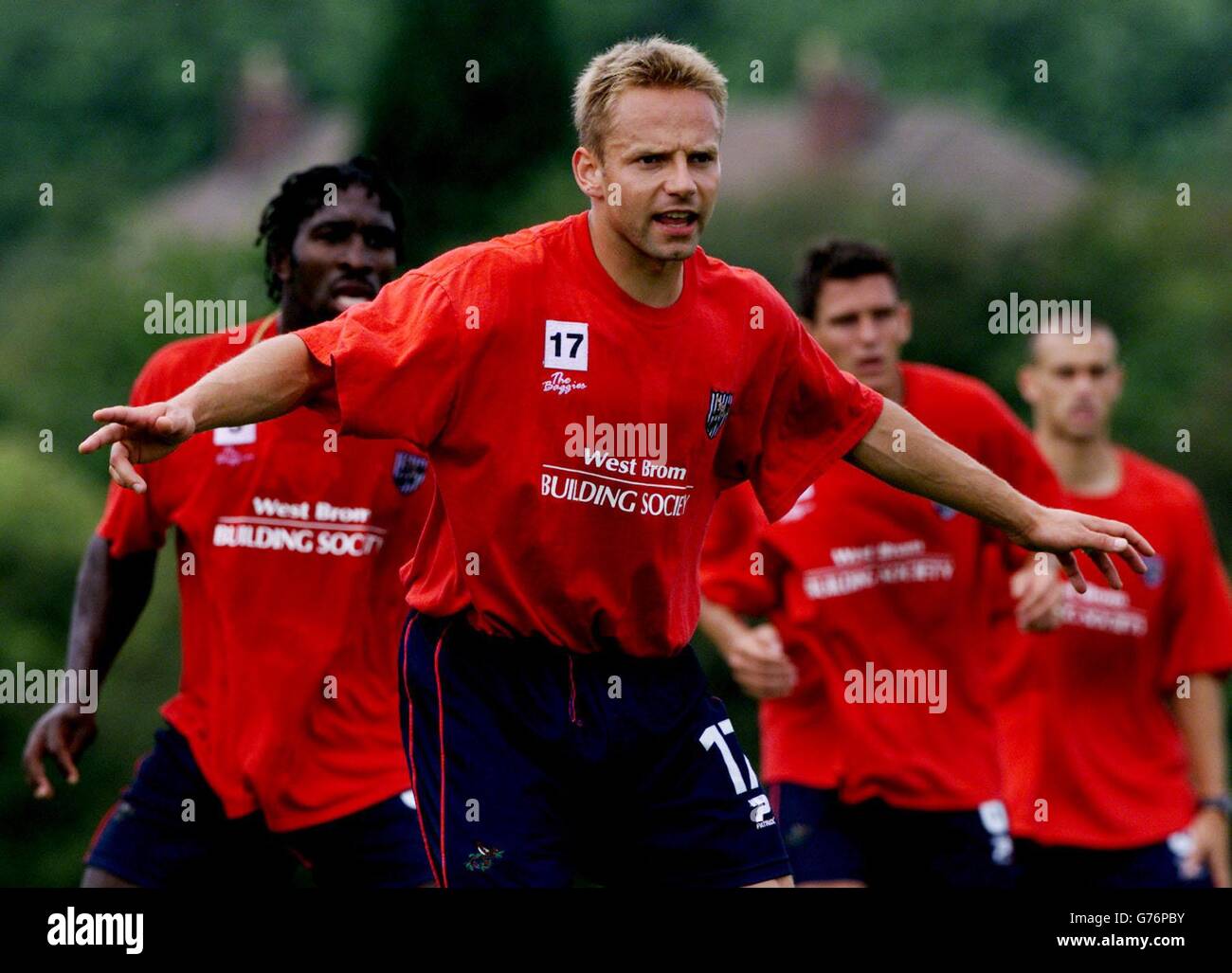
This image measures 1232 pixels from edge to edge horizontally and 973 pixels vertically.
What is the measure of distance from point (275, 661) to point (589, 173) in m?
1.90

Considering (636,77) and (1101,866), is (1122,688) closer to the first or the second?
(1101,866)

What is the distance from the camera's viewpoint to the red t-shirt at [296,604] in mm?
6637

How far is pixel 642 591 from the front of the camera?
5.59 meters

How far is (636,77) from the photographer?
18.0 ft

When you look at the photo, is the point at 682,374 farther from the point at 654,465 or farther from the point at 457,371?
the point at 457,371

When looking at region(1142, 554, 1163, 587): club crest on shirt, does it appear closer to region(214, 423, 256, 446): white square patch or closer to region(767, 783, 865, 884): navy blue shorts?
region(767, 783, 865, 884): navy blue shorts

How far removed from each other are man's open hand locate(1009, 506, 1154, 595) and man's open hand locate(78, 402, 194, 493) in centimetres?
222

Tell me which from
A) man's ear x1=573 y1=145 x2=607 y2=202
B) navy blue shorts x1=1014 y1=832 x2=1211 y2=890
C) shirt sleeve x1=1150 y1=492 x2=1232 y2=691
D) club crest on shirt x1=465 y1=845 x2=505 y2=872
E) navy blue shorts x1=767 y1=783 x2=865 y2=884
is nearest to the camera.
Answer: club crest on shirt x1=465 y1=845 x2=505 y2=872

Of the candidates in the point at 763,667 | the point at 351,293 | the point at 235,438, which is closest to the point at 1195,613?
the point at 763,667

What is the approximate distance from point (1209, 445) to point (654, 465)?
18.4m

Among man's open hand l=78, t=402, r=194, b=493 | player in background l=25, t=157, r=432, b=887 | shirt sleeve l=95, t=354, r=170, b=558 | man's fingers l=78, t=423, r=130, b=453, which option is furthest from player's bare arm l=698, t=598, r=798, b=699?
man's fingers l=78, t=423, r=130, b=453

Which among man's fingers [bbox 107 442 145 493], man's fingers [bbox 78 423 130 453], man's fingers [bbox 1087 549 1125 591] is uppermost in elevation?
man's fingers [bbox 78 423 130 453]

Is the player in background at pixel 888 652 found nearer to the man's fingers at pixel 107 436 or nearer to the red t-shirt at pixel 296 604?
the red t-shirt at pixel 296 604

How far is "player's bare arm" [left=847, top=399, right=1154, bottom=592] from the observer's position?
225 inches
